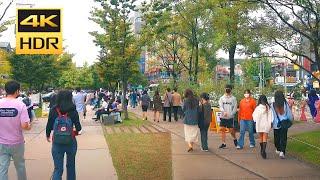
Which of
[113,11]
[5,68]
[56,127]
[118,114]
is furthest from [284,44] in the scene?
[5,68]

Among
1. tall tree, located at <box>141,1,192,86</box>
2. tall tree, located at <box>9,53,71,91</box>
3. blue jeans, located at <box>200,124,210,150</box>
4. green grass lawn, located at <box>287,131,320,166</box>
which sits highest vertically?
tall tree, located at <box>141,1,192,86</box>

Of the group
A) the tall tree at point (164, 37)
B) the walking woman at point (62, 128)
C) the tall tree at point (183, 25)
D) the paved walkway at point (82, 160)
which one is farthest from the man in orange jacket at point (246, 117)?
the tall tree at point (164, 37)

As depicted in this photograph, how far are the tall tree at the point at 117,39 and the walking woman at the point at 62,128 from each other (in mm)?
17434

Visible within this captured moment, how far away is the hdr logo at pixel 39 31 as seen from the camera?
9.43 meters

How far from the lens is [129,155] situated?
1207cm

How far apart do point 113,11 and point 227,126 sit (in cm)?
1349

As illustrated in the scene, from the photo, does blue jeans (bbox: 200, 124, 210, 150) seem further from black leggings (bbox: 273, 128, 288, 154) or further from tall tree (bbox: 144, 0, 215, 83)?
tall tree (bbox: 144, 0, 215, 83)

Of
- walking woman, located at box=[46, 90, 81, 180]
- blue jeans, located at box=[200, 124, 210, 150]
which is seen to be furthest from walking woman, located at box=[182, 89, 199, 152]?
walking woman, located at box=[46, 90, 81, 180]

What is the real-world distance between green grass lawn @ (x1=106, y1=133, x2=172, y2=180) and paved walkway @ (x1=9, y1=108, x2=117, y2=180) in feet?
0.72

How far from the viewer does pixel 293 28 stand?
13.5m

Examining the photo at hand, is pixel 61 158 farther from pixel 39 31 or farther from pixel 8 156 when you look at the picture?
pixel 39 31

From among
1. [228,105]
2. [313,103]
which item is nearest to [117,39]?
[313,103]

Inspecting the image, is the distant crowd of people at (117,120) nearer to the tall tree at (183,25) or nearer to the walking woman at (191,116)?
the walking woman at (191,116)

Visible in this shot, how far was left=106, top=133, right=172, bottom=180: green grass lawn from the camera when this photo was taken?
9.65 metres
